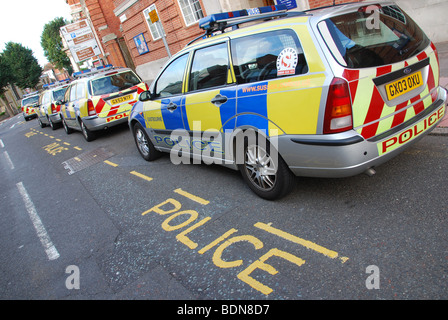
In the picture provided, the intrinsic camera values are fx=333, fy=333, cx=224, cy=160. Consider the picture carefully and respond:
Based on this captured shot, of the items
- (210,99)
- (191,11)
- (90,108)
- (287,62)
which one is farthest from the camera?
(191,11)

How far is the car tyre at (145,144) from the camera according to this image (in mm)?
6035

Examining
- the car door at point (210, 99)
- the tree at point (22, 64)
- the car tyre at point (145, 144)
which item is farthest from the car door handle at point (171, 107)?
the tree at point (22, 64)

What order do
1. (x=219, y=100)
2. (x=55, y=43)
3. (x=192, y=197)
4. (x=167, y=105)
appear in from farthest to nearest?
(x=55, y=43)
(x=167, y=105)
(x=192, y=197)
(x=219, y=100)

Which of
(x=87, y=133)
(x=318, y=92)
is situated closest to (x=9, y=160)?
(x=87, y=133)

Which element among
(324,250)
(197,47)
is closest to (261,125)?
(324,250)

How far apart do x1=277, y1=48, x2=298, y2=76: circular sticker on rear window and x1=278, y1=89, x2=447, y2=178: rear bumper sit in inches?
23.6

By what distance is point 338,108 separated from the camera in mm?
2752

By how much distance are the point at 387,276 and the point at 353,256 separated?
305mm

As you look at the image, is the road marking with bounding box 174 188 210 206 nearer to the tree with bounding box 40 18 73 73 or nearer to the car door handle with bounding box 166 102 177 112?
the car door handle with bounding box 166 102 177 112

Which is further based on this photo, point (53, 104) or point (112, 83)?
point (53, 104)

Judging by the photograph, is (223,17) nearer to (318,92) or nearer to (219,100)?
(219,100)

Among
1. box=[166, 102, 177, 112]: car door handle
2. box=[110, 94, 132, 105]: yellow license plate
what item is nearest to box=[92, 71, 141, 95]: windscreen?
box=[110, 94, 132, 105]: yellow license plate

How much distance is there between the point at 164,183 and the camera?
5148 millimetres

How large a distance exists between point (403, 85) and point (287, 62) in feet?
3.49
